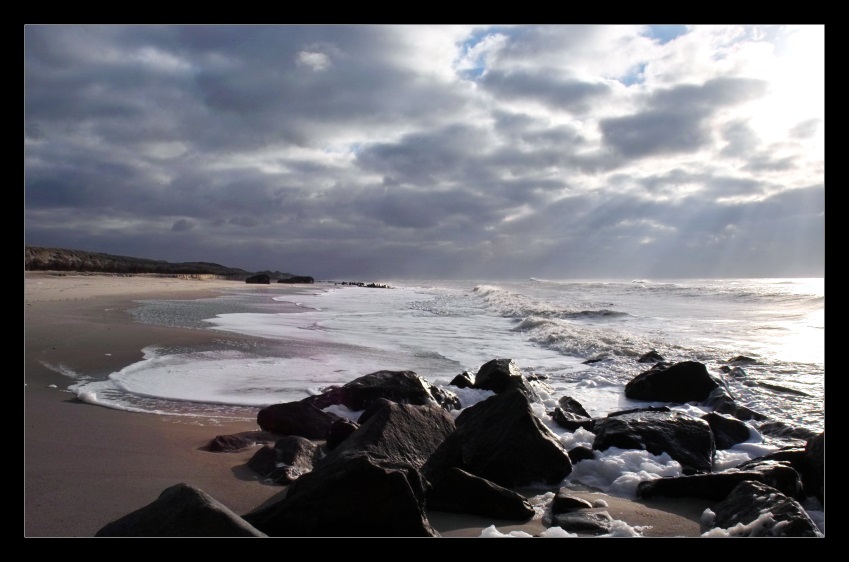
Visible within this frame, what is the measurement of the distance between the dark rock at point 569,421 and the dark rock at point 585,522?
2.11m

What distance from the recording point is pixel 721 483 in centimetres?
361

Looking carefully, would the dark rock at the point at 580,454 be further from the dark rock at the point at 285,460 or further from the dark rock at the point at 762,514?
the dark rock at the point at 285,460

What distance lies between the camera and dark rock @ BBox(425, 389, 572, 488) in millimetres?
3826

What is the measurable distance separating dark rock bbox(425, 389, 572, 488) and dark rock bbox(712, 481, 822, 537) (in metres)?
1.15

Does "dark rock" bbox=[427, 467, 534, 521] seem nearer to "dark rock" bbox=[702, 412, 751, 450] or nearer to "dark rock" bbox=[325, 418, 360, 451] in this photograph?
"dark rock" bbox=[325, 418, 360, 451]

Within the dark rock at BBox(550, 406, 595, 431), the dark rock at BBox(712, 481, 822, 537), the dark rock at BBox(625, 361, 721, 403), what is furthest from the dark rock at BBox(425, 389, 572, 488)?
the dark rock at BBox(625, 361, 721, 403)

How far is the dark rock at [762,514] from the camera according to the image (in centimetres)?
279

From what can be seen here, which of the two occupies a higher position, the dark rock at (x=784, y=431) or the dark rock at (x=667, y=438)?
the dark rock at (x=667, y=438)

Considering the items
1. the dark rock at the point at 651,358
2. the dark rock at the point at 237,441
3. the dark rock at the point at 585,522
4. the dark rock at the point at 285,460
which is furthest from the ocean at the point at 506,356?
the dark rock at the point at 285,460

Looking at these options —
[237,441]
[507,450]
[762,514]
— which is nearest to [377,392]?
[237,441]

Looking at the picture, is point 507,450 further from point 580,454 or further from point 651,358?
point 651,358

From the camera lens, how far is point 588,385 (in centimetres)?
795
